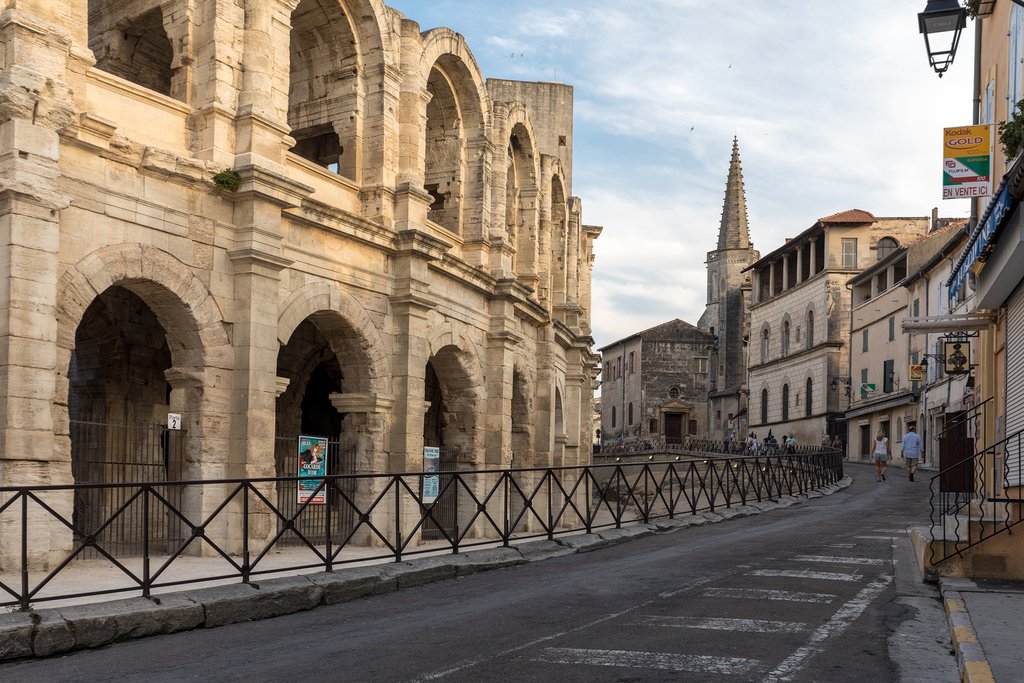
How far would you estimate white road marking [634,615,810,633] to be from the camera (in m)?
7.65

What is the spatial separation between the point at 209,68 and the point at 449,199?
24.4ft

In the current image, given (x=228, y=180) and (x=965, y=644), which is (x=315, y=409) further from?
(x=965, y=644)

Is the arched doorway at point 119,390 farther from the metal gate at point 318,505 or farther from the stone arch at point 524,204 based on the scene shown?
the stone arch at point 524,204

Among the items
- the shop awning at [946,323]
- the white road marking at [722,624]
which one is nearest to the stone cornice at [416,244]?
the shop awning at [946,323]

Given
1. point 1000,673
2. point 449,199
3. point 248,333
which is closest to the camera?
point 1000,673

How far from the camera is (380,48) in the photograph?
1692 centimetres

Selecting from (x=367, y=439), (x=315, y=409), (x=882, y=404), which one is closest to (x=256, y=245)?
(x=367, y=439)

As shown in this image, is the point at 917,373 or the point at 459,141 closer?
the point at 459,141

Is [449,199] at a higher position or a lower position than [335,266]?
higher

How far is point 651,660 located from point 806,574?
→ 446 centimetres

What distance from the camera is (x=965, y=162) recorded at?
14234mm

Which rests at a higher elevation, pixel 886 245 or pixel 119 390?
pixel 886 245

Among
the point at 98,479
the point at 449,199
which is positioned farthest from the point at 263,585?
the point at 449,199

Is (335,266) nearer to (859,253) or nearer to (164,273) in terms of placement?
(164,273)
